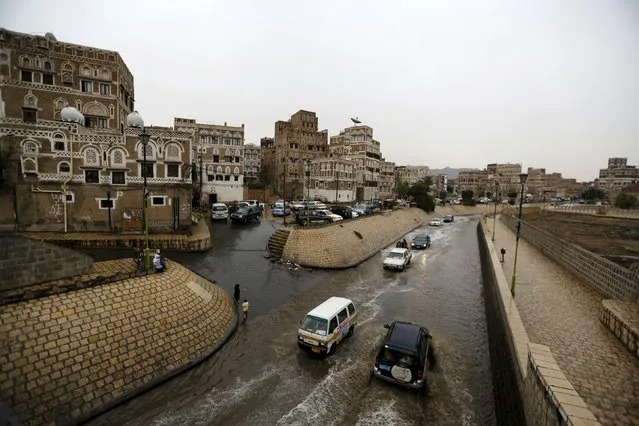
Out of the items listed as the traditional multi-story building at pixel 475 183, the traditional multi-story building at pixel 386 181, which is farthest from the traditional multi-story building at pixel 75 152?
the traditional multi-story building at pixel 475 183

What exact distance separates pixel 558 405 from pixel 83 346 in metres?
14.0

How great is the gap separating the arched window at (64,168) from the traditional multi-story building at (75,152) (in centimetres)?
7

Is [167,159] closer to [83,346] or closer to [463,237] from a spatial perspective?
[83,346]

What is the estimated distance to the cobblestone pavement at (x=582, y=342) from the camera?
897cm

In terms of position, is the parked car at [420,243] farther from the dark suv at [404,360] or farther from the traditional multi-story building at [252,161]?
the traditional multi-story building at [252,161]

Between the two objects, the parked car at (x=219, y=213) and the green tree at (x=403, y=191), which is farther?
the green tree at (x=403, y=191)

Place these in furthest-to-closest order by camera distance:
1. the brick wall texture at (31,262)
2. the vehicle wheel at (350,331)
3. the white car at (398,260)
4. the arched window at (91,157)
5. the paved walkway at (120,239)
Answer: the arched window at (91,157) < the white car at (398,260) < the paved walkway at (120,239) < the vehicle wheel at (350,331) < the brick wall texture at (31,262)

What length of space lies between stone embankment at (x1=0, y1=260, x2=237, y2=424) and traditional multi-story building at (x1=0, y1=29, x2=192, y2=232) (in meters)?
17.4

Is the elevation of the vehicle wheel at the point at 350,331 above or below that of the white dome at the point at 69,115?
below

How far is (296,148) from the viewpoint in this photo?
7812cm

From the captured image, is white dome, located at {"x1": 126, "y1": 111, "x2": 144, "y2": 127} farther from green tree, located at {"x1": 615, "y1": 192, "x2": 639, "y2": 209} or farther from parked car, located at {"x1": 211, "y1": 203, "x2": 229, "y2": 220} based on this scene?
green tree, located at {"x1": 615, "y1": 192, "x2": 639, "y2": 209}

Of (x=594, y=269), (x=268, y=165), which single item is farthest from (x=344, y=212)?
(x=268, y=165)

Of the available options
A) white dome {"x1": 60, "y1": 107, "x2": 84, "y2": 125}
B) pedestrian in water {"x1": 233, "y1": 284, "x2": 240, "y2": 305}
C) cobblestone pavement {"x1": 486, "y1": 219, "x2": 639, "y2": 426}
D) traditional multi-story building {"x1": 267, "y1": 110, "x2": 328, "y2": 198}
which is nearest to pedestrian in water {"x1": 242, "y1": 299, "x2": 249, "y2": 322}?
pedestrian in water {"x1": 233, "y1": 284, "x2": 240, "y2": 305}

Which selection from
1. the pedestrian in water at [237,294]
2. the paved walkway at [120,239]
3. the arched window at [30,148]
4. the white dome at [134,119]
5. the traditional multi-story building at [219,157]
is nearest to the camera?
the pedestrian in water at [237,294]
